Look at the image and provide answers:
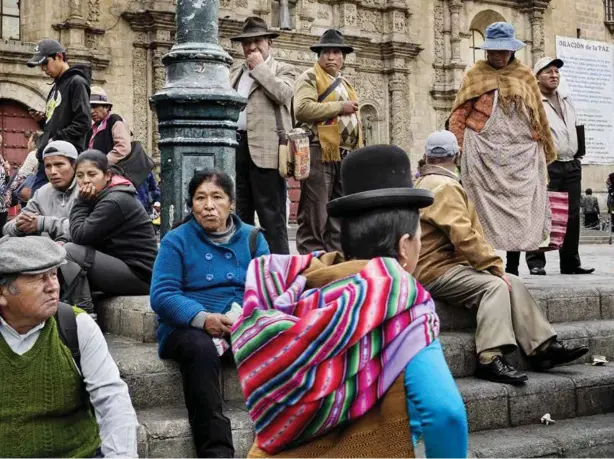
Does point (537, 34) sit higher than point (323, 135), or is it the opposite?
point (537, 34)

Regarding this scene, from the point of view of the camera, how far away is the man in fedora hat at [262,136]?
684cm

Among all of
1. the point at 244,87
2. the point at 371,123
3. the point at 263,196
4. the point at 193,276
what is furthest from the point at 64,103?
the point at 371,123

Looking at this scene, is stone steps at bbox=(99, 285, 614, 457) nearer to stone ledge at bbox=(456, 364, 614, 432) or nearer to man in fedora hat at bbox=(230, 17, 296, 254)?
stone ledge at bbox=(456, 364, 614, 432)

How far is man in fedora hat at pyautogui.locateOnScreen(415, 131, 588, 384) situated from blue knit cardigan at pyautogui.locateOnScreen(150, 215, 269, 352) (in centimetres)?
117

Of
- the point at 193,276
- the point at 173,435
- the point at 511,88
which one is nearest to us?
the point at 173,435

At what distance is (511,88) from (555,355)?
233 centimetres

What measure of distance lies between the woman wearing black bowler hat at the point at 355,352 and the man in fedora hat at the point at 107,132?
576 cm

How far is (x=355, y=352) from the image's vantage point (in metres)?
1.98

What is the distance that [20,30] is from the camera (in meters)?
20.4

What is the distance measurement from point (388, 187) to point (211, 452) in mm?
2081

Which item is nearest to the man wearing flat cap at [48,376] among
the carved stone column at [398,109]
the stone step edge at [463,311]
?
the stone step edge at [463,311]

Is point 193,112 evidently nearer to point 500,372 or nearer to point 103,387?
point 500,372

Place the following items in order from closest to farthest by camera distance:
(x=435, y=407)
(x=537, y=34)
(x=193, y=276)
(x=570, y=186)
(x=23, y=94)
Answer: (x=435, y=407) < (x=193, y=276) < (x=570, y=186) < (x=23, y=94) < (x=537, y=34)

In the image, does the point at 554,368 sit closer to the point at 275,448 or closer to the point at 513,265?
the point at 513,265
